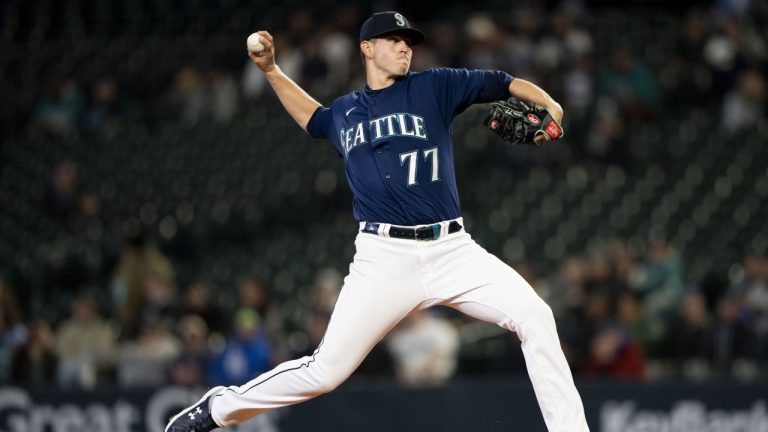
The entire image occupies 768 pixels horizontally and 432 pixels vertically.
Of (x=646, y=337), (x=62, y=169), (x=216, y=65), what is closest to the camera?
(x=646, y=337)

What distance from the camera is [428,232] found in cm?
532

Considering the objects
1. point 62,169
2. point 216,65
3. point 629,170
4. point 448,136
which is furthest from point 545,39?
point 448,136

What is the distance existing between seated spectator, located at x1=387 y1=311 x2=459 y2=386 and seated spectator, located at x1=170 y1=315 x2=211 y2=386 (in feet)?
4.81

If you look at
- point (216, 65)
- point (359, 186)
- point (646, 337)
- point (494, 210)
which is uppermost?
point (216, 65)

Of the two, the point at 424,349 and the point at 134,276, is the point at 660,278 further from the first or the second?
the point at 134,276

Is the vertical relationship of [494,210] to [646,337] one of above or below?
above

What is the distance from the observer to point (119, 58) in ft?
53.0

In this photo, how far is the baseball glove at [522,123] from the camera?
5121mm

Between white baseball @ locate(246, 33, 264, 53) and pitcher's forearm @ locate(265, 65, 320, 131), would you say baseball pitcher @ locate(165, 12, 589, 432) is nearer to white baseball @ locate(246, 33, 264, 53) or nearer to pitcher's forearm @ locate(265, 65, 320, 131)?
pitcher's forearm @ locate(265, 65, 320, 131)

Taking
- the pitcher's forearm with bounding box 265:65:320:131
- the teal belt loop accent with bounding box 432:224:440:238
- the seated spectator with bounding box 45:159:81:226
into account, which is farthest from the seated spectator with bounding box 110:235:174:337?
the teal belt loop accent with bounding box 432:224:440:238

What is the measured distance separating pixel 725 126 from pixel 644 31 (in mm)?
2006

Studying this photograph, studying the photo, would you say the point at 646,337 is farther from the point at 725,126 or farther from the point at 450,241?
the point at 450,241

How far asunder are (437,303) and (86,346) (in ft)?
19.6

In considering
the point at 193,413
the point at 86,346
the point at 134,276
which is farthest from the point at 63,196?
the point at 193,413
